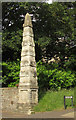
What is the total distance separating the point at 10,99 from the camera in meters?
14.2

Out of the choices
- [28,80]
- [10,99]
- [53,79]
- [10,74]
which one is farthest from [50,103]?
[10,74]

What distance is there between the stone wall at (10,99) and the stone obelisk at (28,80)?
0.69 meters

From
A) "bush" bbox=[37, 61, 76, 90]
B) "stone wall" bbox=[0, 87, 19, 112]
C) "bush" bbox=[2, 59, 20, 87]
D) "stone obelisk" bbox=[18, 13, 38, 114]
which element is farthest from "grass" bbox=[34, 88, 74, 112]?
"bush" bbox=[2, 59, 20, 87]

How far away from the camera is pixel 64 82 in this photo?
64.6 ft

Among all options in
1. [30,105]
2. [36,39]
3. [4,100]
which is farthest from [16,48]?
[30,105]

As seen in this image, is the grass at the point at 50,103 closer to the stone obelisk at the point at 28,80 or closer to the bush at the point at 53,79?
the stone obelisk at the point at 28,80

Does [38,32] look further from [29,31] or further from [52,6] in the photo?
[29,31]

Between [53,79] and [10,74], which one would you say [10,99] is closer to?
[10,74]

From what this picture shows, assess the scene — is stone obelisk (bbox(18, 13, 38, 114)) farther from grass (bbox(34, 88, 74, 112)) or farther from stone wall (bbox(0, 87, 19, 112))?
stone wall (bbox(0, 87, 19, 112))

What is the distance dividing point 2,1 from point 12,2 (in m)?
1.35

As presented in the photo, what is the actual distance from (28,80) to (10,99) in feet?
8.64

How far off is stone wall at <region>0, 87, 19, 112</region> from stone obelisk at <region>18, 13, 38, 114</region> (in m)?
0.69

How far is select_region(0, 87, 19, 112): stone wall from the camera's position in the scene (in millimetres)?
13700

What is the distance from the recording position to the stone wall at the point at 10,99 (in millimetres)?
13700
